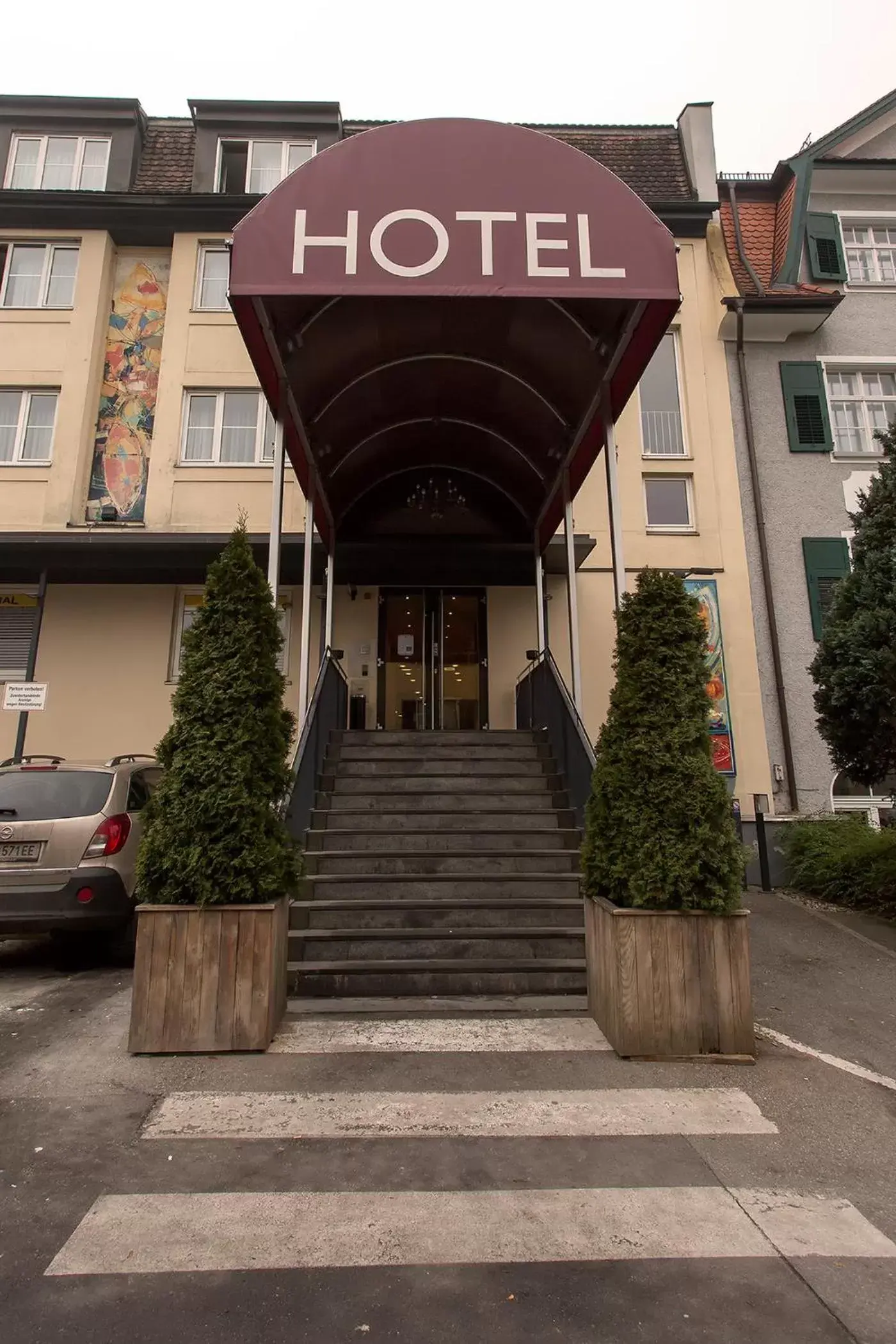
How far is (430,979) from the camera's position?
5277 millimetres

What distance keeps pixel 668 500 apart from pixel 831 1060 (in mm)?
9843

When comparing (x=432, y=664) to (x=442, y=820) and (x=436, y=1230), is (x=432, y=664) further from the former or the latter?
(x=436, y=1230)

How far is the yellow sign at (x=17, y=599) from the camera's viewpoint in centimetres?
1170

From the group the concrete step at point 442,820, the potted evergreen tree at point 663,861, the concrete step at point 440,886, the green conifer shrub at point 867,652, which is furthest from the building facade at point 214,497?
the potted evergreen tree at point 663,861

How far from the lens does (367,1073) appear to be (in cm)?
403

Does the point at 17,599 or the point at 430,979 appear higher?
the point at 17,599

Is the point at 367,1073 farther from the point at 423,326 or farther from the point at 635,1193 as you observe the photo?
the point at 423,326

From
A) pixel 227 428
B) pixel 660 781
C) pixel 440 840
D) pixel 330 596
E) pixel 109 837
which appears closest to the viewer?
pixel 660 781

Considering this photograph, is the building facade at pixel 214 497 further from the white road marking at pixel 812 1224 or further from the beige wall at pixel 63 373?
the white road marking at pixel 812 1224

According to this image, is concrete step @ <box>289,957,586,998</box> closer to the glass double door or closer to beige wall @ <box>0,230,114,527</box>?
the glass double door

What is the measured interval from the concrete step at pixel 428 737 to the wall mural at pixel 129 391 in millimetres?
6048

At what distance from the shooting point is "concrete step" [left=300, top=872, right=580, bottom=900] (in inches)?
237

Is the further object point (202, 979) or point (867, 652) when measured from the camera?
point (867, 652)

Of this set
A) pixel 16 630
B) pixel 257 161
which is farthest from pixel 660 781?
pixel 257 161
